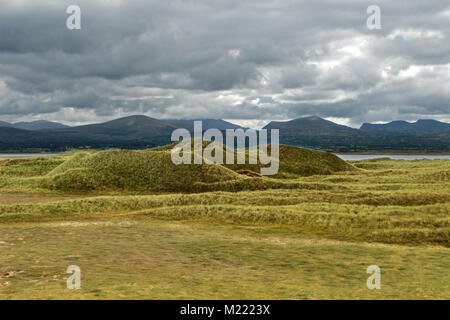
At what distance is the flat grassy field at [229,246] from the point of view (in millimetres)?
18188

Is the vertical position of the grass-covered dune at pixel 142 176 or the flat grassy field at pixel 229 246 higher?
the grass-covered dune at pixel 142 176

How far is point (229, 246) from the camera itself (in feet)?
96.0

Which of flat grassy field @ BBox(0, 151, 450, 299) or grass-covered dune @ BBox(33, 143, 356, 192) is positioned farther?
grass-covered dune @ BBox(33, 143, 356, 192)

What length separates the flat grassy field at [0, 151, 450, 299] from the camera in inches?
716

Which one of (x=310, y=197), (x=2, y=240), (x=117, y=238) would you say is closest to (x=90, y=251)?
(x=117, y=238)

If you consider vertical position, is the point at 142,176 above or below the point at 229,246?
above

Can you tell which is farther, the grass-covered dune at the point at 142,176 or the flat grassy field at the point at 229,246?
the grass-covered dune at the point at 142,176

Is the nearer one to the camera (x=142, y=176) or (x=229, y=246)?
(x=229, y=246)

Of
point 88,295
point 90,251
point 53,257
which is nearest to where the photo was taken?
point 88,295

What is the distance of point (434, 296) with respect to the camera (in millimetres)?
17219

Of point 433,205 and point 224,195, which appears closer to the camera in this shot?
point 433,205

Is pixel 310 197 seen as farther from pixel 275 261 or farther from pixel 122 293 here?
pixel 122 293

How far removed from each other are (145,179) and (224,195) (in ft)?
79.2

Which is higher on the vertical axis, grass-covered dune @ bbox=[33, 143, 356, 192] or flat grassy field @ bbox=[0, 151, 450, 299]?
grass-covered dune @ bbox=[33, 143, 356, 192]
